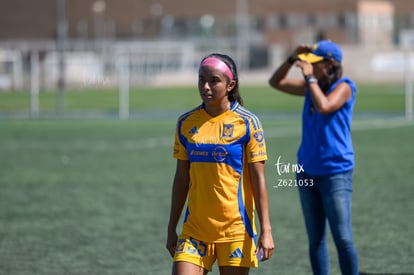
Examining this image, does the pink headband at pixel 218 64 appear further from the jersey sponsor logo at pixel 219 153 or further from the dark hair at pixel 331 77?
the dark hair at pixel 331 77

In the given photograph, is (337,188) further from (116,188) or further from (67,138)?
(67,138)

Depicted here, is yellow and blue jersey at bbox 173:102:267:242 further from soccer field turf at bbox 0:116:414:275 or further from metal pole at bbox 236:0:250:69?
metal pole at bbox 236:0:250:69

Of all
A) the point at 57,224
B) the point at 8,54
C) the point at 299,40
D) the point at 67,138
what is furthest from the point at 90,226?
the point at 299,40

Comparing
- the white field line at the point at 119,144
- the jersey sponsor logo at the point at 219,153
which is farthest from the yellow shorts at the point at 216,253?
the white field line at the point at 119,144

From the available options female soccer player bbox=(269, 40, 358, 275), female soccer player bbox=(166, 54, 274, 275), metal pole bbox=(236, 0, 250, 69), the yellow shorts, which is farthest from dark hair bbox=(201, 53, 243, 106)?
metal pole bbox=(236, 0, 250, 69)

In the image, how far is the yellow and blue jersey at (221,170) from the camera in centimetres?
474

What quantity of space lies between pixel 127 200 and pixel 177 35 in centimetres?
4380

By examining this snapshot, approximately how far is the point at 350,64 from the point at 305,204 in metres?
50.0

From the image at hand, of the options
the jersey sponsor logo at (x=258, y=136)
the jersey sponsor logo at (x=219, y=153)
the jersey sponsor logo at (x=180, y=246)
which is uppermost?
the jersey sponsor logo at (x=258, y=136)

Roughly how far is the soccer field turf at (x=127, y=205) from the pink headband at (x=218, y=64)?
3.19 meters

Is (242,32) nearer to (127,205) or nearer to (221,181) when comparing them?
(127,205)

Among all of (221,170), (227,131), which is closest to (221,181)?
(221,170)

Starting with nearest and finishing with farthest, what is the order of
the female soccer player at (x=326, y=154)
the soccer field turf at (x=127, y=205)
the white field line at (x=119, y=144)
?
the female soccer player at (x=326, y=154) < the soccer field turf at (x=127, y=205) < the white field line at (x=119, y=144)

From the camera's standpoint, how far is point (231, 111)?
15.8ft
